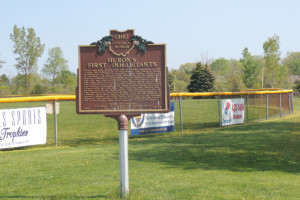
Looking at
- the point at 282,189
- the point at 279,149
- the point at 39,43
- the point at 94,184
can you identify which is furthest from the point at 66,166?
the point at 39,43

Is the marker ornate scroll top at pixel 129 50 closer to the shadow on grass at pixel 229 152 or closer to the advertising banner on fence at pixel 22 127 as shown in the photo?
the shadow on grass at pixel 229 152

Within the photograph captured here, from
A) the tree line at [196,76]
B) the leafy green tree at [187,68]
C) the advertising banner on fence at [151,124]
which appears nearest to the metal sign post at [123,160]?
the advertising banner on fence at [151,124]

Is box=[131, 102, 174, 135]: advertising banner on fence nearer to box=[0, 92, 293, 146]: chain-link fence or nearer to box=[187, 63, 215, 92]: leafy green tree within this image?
box=[0, 92, 293, 146]: chain-link fence

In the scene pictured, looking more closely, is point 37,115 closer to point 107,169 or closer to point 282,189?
point 107,169

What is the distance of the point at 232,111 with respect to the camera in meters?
18.6

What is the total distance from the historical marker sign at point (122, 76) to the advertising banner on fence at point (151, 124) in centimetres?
877

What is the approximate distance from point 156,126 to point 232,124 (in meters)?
4.68

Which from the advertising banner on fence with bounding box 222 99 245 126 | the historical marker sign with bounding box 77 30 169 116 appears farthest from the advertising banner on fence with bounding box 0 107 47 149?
the advertising banner on fence with bounding box 222 99 245 126

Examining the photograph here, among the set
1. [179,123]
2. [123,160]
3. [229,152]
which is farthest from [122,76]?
[179,123]

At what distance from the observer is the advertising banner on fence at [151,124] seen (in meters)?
15.1

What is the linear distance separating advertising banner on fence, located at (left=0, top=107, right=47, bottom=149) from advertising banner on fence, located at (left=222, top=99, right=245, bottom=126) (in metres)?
8.62

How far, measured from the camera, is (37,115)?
12500mm

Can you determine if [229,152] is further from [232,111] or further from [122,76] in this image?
[232,111]

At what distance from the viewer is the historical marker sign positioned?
605 cm
